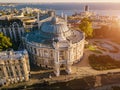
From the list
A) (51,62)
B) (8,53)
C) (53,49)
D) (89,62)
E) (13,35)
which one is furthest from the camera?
(13,35)

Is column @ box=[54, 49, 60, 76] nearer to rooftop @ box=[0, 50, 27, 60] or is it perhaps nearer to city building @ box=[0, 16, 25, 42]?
rooftop @ box=[0, 50, 27, 60]

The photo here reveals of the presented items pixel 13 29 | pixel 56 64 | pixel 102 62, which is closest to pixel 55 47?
pixel 56 64

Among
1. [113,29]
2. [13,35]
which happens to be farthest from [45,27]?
[113,29]

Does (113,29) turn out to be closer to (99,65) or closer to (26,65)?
(99,65)

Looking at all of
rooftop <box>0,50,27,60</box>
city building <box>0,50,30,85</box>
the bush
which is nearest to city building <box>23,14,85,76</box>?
the bush

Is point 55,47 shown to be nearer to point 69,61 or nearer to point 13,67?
point 69,61

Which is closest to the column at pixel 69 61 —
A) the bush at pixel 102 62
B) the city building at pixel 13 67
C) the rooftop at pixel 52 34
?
the rooftop at pixel 52 34
